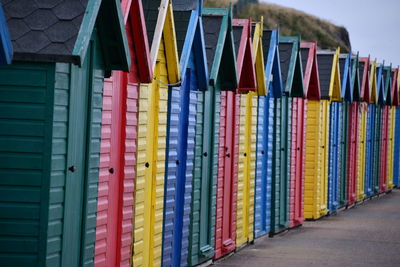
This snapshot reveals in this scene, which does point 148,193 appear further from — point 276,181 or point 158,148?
point 276,181

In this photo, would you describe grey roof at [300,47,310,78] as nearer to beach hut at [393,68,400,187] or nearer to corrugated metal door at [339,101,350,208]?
corrugated metal door at [339,101,350,208]

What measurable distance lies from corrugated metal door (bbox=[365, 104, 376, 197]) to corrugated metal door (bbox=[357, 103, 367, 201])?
1.85ft

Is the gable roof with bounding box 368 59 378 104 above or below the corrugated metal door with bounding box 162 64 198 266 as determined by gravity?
above

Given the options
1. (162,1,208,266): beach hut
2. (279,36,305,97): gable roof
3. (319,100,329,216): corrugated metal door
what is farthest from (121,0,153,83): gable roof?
(319,100,329,216): corrugated metal door

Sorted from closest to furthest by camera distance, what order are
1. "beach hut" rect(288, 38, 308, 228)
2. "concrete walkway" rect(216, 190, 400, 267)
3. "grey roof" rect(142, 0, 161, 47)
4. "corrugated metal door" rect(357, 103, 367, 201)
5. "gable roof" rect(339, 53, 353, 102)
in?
"grey roof" rect(142, 0, 161, 47) < "concrete walkway" rect(216, 190, 400, 267) < "beach hut" rect(288, 38, 308, 228) < "gable roof" rect(339, 53, 353, 102) < "corrugated metal door" rect(357, 103, 367, 201)

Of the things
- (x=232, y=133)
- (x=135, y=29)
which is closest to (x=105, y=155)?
(x=135, y=29)

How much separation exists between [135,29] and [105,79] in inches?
37.1

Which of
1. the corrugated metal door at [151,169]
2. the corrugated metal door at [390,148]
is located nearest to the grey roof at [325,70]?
the corrugated metal door at [390,148]

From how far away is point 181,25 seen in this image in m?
13.6

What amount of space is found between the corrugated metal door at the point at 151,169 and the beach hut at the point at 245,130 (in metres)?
3.59

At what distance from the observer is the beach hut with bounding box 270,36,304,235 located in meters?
19.8

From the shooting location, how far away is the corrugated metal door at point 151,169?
1184 cm

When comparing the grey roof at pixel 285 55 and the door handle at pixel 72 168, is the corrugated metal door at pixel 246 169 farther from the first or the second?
the door handle at pixel 72 168

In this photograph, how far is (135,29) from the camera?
1127cm
